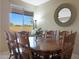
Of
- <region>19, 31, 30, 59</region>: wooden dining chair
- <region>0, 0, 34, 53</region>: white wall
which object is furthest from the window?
<region>19, 31, 30, 59</region>: wooden dining chair

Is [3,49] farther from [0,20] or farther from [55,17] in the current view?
[55,17]

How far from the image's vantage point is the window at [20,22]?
576 centimetres

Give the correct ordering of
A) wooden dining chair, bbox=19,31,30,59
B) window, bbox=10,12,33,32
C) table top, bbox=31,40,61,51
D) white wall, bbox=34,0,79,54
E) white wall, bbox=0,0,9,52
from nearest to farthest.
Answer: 1. wooden dining chair, bbox=19,31,30,59
2. table top, bbox=31,40,61,51
3. white wall, bbox=0,0,9,52
4. window, bbox=10,12,33,32
5. white wall, bbox=34,0,79,54

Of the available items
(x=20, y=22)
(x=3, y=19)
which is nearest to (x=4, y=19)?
(x=3, y=19)

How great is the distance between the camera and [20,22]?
6133mm

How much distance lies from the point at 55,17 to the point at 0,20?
236 cm

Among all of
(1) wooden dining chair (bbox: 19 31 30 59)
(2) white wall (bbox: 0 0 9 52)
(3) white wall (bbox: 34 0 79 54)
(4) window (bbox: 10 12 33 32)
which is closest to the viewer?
(1) wooden dining chair (bbox: 19 31 30 59)

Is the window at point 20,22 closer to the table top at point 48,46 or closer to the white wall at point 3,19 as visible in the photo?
the white wall at point 3,19

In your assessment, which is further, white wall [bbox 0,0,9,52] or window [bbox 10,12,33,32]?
window [bbox 10,12,33,32]

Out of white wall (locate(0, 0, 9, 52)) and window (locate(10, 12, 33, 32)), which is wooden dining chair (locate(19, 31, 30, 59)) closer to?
white wall (locate(0, 0, 9, 52))

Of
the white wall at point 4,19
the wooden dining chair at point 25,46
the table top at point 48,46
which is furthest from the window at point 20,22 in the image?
the wooden dining chair at point 25,46

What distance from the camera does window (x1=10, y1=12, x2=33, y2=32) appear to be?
5757 mm

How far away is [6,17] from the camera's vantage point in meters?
5.33

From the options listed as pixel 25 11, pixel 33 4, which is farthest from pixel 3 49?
pixel 33 4
